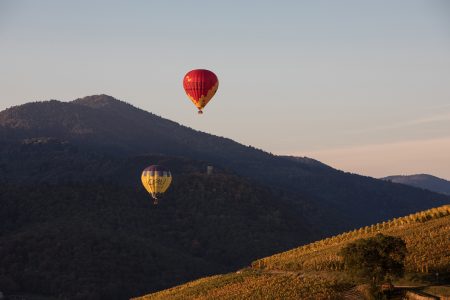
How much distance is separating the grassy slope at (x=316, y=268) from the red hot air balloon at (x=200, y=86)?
2310 centimetres

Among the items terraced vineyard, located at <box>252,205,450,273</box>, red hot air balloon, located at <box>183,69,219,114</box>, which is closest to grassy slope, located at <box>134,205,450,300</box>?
terraced vineyard, located at <box>252,205,450,273</box>

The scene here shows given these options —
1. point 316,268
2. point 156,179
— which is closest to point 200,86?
point 156,179

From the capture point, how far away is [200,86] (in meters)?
110

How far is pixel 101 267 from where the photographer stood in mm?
195375

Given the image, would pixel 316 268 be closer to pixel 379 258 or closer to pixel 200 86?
pixel 379 258

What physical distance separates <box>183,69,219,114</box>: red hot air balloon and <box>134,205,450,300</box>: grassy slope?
2310 centimetres

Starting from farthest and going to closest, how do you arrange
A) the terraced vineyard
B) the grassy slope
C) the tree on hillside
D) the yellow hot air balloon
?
the yellow hot air balloon < the terraced vineyard < the grassy slope < the tree on hillside

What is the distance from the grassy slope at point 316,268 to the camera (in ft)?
230

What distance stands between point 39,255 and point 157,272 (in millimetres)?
25027

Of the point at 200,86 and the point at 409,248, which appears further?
the point at 200,86

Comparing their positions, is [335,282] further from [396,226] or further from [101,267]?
[101,267]

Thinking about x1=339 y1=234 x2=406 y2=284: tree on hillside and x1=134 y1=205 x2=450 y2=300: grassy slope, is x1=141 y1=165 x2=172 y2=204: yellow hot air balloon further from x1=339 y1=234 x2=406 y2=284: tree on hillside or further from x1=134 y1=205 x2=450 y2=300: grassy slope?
x1=339 y1=234 x2=406 y2=284: tree on hillside

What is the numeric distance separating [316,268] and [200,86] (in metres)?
37.7

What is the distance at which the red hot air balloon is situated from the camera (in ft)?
362
